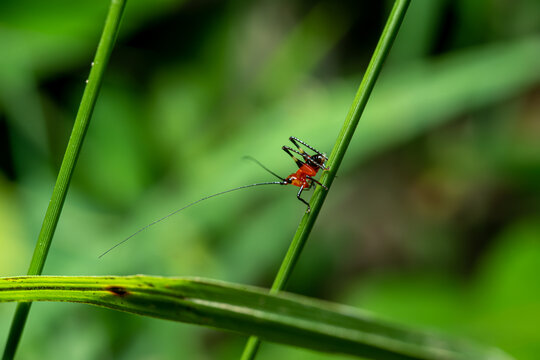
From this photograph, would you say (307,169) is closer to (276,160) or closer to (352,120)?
(276,160)

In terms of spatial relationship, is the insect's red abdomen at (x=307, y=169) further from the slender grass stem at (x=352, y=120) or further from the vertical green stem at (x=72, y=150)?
the vertical green stem at (x=72, y=150)

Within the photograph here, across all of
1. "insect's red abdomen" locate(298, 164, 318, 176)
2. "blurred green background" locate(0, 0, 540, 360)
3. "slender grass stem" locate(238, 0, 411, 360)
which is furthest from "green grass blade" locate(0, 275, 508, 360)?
"blurred green background" locate(0, 0, 540, 360)

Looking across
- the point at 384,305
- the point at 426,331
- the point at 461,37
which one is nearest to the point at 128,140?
the point at 384,305

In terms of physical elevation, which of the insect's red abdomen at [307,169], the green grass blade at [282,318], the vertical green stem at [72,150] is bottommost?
the green grass blade at [282,318]

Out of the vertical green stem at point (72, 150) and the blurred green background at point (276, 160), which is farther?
the blurred green background at point (276, 160)

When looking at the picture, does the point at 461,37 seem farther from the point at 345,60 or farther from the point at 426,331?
the point at 426,331

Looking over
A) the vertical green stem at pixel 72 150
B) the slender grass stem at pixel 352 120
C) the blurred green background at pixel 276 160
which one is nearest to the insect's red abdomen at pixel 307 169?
the blurred green background at pixel 276 160

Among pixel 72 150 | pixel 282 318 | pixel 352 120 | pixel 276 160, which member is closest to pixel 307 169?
pixel 276 160
